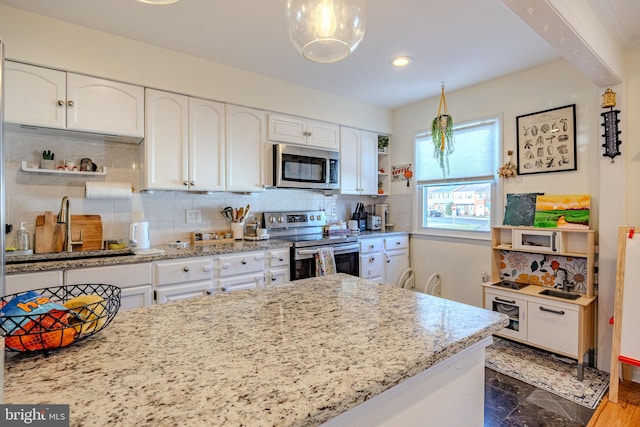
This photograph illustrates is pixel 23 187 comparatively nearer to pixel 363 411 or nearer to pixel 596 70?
pixel 363 411

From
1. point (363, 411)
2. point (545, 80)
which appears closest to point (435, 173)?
point (545, 80)

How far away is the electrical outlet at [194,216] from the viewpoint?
293 centimetres

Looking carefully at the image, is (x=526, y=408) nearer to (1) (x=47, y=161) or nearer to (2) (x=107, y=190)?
(2) (x=107, y=190)

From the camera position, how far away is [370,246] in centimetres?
349

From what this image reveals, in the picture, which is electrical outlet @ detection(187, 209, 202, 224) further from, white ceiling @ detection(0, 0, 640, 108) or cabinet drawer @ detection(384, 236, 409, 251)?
cabinet drawer @ detection(384, 236, 409, 251)

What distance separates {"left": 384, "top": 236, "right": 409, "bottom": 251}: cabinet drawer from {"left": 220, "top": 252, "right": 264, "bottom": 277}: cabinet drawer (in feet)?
5.14

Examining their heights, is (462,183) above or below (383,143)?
below

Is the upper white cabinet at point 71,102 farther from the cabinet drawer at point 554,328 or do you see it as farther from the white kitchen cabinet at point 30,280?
the cabinet drawer at point 554,328

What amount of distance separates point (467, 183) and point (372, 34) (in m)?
1.86

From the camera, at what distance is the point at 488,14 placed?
200 cm

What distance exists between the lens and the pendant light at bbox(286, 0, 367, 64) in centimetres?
108

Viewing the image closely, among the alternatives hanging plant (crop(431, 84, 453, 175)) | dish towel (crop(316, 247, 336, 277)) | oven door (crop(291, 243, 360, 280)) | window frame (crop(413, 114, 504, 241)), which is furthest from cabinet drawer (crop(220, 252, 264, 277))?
window frame (crop(413, 114, 504, 241))

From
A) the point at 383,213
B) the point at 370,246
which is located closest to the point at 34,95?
the point at 370,246

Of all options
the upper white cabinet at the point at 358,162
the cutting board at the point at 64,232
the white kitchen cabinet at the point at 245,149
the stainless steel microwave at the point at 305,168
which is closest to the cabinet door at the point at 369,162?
the upper white cabinet at the point at 358,162
